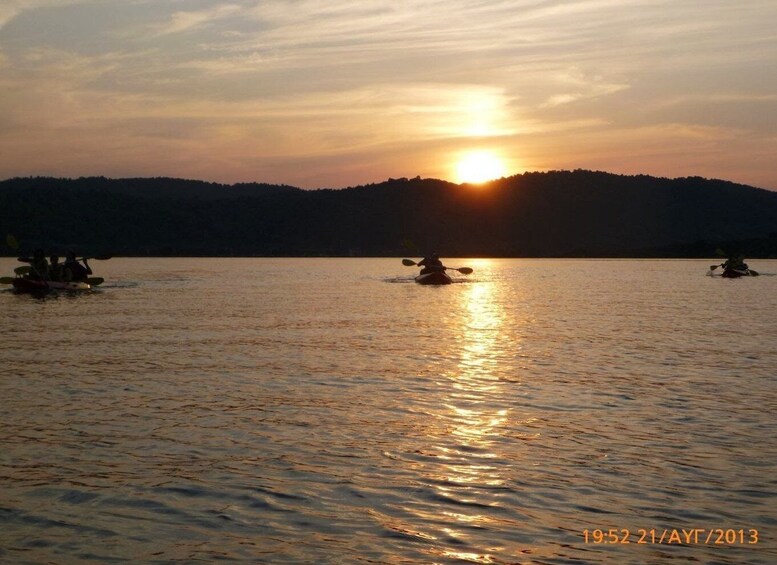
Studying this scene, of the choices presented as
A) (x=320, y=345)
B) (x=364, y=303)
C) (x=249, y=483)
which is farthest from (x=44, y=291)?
(x=249, y=483)

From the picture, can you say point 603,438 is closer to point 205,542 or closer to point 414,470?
point 414,470

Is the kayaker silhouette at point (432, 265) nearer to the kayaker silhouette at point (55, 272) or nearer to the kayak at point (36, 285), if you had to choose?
the kayak at point (36, 285)

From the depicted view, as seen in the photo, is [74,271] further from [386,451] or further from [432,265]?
[386,451]

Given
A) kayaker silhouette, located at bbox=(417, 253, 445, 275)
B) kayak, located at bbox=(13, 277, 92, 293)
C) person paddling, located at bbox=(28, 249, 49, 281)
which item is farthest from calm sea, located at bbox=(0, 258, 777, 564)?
kayaker silhouette, located at bbox=(417, 253, 445, 275)

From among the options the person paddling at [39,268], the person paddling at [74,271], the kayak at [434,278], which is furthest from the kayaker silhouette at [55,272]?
the kayak at [434,278]

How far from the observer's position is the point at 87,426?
1634cm

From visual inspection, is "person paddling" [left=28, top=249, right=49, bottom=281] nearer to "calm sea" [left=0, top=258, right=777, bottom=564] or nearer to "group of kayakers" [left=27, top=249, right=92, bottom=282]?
"group of kayakers" [left=27, top=249, right=92, bottom=282]

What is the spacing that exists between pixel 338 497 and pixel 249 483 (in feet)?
5.03

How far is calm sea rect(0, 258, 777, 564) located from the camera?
10.3 meters

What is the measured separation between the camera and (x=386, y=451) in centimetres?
1452

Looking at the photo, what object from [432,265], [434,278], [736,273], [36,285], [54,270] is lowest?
[36,285]

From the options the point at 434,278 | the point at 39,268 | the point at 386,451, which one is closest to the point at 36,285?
the point at 39,268

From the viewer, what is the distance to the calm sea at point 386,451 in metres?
10.3
